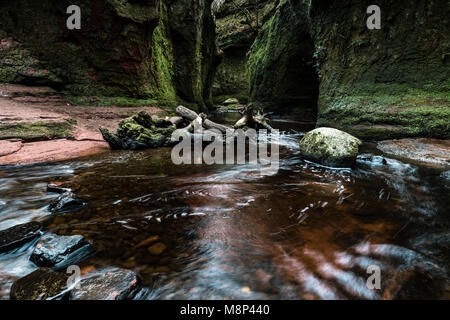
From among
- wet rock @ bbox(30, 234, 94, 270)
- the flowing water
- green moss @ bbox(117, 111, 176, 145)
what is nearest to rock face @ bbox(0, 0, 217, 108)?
green moss @ bbox(117, 111, 176, 145)

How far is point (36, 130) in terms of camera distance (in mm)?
4551

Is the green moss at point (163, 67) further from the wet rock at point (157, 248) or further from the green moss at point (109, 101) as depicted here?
the wet rock at point (157, 248)

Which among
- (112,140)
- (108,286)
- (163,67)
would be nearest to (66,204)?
(108,286)

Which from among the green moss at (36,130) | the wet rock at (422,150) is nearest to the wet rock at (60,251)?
the green moss at (36,130)

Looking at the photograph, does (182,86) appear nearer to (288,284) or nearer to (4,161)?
(4,161)

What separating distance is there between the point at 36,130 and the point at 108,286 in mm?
4946

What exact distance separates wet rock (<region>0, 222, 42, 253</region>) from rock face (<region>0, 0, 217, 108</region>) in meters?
6.63

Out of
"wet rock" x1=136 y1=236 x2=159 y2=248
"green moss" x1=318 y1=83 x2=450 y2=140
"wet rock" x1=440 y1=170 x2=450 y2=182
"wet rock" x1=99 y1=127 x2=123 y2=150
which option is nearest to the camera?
"wet rock" x1=136 y1=236 x2=159 y2=248

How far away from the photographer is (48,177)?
10.6ft

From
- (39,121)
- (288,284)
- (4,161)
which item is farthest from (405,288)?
(39,121)

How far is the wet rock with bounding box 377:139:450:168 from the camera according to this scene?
411 cm

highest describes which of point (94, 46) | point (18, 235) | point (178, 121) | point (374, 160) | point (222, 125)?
point (94, 46)

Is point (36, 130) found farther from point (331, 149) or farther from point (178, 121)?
point (331, 149)

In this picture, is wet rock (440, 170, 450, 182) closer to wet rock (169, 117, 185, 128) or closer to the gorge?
the gorge
